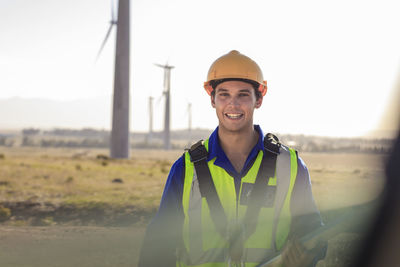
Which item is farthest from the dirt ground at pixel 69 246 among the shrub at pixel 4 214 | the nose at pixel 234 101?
the nose at pixel 234 101

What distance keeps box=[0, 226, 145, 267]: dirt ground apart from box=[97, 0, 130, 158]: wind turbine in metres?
18.6

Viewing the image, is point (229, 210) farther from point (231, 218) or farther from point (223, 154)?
point (223, 154)

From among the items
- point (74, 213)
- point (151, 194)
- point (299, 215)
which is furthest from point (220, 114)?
point (151, 194)

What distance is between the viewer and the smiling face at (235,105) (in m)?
3.42

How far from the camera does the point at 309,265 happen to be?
2926 mm

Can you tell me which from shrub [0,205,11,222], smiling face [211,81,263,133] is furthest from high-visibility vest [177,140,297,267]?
shrub [0,205,11,222]

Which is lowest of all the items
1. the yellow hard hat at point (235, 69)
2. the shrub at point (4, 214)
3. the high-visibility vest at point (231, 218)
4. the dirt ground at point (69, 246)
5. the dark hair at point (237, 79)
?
the shrub at point (4, 214)

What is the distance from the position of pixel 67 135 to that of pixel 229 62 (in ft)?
434

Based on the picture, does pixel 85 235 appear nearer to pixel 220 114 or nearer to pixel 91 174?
pixel 220 114

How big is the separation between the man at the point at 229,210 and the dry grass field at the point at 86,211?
0.44m

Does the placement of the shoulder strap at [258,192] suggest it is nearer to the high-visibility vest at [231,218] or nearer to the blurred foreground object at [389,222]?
the high-visibility vest at [231,218]

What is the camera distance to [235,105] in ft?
11.1

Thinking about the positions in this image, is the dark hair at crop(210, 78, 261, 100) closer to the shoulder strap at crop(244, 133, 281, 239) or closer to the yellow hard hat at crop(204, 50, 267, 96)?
the yellow hard hat at crop(204, 50, 267, 96)

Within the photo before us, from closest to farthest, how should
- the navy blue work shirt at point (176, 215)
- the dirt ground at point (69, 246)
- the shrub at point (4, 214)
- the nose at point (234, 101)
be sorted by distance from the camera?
the navy blue work shirt at point (176, 215)
the nose at point (234, 101)
the dirt ground at point (69, 246)
the shrub at point (4, 214)
